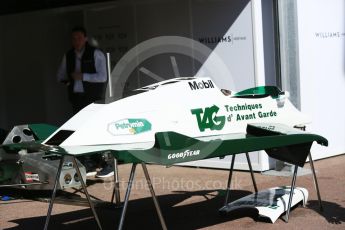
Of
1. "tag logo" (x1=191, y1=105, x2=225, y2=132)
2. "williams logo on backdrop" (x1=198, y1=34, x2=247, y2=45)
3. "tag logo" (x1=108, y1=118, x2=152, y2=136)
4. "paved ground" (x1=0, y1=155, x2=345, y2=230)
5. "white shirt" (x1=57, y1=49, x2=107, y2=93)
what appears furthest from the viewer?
"white shirt" (x1=57, y1=49, x2=107, y2=93)

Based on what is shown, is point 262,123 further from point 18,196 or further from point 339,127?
point 339,127

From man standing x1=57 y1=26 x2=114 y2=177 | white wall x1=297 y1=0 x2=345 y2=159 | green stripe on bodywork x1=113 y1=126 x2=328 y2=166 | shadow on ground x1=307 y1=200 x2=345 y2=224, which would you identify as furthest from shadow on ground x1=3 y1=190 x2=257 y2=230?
white wall x1=297 y1=0 x2=345 y2=159

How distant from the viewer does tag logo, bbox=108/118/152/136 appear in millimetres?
5652

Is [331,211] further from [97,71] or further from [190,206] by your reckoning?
[97,71]

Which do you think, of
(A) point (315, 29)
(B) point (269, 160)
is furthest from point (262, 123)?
(A) point (315, 29)

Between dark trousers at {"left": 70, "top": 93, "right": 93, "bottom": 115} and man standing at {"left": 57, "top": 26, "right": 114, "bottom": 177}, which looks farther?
dark trousers at {"left": 70, "top": 93, "right": 93, "bottom": 115}

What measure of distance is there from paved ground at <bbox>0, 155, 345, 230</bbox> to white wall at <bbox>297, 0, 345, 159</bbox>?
1.88 ft

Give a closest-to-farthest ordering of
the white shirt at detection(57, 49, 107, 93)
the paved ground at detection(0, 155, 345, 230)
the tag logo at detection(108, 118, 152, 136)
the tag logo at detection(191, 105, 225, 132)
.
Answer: the tag logo at detection(108, 118, 152, 136) < the tag logo at detection(191, 105, 225, 132) < the paved ground at detection(0, 155, 345, 230) < the white shirt at detection(57, 49, 107, 93)

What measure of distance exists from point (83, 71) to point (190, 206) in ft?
10.3

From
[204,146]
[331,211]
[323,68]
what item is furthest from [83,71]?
[204,146]

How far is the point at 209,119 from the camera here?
20.4 feet

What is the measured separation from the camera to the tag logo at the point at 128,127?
5.65 meters

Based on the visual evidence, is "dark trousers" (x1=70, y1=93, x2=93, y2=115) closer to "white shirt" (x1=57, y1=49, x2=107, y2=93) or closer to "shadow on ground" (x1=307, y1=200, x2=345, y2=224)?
"white shirt" (x1=57, y1=49, x2=107, y2=93)

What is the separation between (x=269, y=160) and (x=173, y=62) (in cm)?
214
